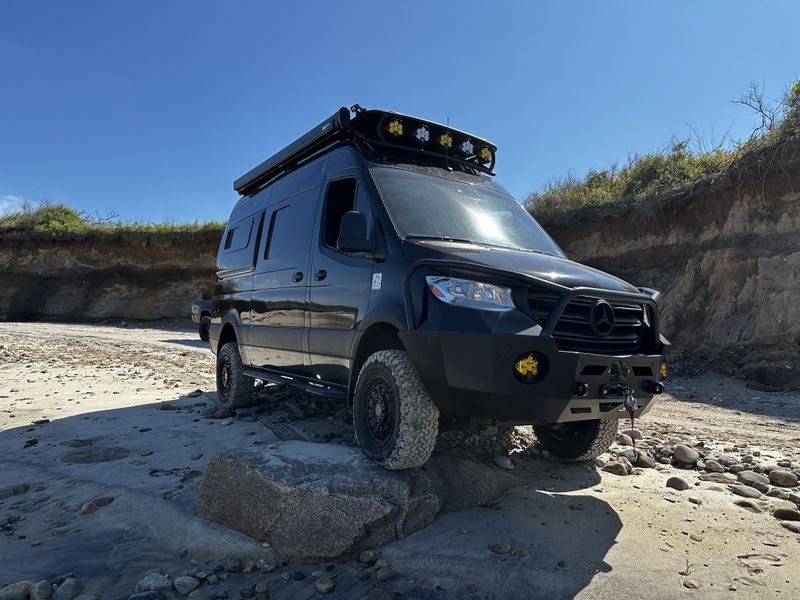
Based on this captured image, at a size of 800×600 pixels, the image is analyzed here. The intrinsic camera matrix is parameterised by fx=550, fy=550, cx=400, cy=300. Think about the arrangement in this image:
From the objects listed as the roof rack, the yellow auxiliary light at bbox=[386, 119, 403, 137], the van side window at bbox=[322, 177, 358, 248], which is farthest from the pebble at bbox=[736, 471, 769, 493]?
the yellow auxiliary light at bbox=[386, 119, 403, 137]

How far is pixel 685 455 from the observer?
13.9ft

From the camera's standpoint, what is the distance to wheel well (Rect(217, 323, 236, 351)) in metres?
6.58

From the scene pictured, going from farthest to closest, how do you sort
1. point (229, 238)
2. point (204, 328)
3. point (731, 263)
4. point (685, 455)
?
point (204, 328) → point (731, 263) → point (229, 238) → point (685, 455)

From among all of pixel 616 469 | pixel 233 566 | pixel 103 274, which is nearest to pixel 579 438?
pixel 616 469

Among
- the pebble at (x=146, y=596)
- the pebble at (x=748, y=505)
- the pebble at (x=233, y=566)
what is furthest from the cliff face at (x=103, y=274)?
the pebble at (x=748, y=505)

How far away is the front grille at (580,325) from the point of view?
3.05 meters

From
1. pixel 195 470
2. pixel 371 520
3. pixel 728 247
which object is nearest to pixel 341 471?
pixel 371 520

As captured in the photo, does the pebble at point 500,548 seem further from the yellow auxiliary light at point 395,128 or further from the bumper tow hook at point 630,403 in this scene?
the yellow auxiliary light at point 395,128

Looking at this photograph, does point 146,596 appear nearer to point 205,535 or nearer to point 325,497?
point 205,535

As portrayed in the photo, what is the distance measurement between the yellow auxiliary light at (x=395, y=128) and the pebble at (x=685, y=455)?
3.36 meters

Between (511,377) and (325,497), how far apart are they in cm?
118

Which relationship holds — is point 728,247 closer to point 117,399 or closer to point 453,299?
Answer: point 453,299

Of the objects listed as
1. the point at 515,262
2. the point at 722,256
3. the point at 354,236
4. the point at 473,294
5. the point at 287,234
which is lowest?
the point at 473,294

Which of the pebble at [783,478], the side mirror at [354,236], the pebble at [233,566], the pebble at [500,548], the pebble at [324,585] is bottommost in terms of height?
the pebble at [233,566]
